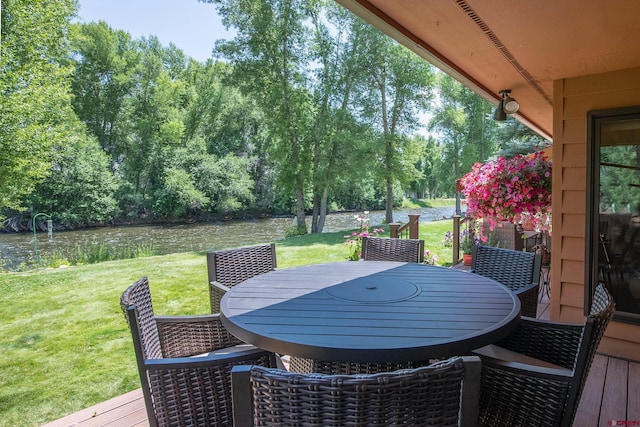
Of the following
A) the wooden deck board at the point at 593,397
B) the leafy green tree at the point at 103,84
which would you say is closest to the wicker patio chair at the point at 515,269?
the wooden deck board at the point at 593,397

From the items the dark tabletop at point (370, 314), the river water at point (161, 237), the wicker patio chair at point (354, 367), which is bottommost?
the river water at point (161, 237)

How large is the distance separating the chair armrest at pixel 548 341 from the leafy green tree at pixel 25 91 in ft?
26.8

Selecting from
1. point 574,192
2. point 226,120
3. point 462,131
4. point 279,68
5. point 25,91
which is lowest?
point 574,192

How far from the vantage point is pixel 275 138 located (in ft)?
45.3

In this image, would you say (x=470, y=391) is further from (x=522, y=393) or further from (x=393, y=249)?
(x=393, y=249)

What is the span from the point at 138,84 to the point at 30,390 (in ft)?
58.5

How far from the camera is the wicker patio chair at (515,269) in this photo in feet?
7.12

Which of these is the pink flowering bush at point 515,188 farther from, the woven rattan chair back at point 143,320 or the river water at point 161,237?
the river water at point 161,237

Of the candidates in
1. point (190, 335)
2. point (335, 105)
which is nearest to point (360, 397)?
point (190, 335)

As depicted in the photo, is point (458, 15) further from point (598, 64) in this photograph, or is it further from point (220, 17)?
point (220, 17)

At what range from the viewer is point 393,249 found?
9.48ft

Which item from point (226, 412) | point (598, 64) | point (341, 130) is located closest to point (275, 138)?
point (341, 130)

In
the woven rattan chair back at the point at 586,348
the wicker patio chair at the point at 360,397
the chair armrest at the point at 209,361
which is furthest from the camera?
the chair armrest at the point at 209,361

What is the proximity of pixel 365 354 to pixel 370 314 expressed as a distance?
12.5 inches
